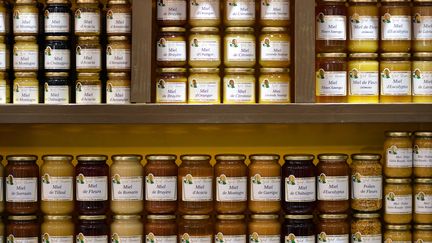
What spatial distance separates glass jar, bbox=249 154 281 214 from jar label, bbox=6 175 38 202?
591 mm

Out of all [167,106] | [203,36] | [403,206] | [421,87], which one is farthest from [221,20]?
[403,206]

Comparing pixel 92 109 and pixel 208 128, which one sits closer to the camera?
pixel 92 109

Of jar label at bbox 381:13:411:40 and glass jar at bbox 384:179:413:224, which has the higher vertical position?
jar label at bbox 381:13:411:40

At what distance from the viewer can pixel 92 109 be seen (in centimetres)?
199

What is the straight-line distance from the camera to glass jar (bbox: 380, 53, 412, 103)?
2.03 m

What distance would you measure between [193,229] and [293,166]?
0.32 meters

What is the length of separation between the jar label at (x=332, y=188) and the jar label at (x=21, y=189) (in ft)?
2.56

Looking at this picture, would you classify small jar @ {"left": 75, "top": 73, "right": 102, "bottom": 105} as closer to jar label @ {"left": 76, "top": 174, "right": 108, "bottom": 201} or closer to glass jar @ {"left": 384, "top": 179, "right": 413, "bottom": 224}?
jar label @ {"left": 76, "top": 174, "right": 108, "bottom": 201}

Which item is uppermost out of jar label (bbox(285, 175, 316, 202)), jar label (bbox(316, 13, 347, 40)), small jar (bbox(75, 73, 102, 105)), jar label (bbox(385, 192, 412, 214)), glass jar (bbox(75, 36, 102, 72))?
jar label (bbox(316, 13, 347, 40))

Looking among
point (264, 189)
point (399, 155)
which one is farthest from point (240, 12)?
point (399, 155)

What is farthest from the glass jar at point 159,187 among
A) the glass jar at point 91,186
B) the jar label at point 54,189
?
the jar label at point 54,189

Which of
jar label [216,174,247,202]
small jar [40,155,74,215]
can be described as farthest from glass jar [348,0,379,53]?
small jar [40,155,74,215]

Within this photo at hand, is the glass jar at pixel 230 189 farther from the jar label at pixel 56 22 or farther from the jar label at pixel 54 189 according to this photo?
the jar label at pixel 56 22

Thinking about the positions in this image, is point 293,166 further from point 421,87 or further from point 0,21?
point 0,21
